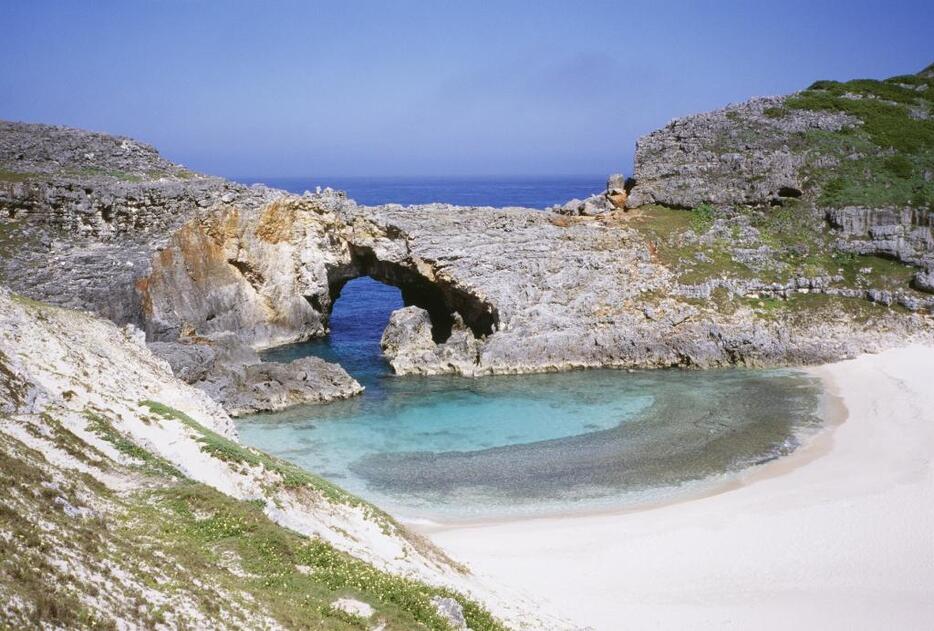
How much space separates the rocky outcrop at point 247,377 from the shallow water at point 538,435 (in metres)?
1.03

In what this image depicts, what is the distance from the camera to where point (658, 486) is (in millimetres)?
29406

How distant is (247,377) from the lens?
4006cm

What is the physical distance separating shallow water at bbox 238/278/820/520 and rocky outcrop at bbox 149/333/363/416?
3.38ft

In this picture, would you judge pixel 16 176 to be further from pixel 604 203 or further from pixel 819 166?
pixel 819 166

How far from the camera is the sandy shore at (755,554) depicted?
65.8 ft

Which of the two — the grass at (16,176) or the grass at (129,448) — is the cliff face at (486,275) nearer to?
the grass at (16,176)

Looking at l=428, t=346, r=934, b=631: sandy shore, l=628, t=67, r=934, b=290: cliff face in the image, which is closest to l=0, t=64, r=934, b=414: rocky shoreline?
l=628, t=67, r=934, b=290: cliff face

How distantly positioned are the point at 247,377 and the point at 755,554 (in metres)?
26.4

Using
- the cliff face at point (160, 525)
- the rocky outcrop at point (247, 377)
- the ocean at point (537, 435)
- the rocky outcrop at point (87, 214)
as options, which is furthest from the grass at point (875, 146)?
the cliff face at point (160, 525)

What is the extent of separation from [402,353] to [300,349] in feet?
27.9

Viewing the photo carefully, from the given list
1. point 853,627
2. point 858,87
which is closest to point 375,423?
point 853,627

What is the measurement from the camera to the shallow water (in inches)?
1153

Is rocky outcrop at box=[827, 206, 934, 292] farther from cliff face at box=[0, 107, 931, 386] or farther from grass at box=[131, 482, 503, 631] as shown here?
grass at box=[131, 482, 503, 631]

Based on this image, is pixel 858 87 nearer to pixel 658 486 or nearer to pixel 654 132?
pixel 654 132
